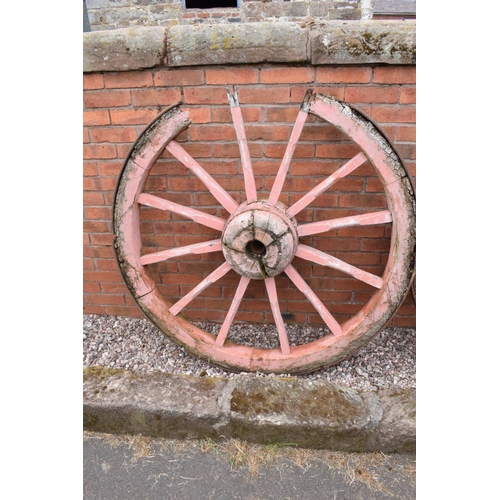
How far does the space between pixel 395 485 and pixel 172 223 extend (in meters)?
1.71

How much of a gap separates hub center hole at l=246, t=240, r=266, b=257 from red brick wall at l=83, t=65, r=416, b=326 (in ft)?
1.22

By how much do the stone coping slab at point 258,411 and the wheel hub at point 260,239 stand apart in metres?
0.56

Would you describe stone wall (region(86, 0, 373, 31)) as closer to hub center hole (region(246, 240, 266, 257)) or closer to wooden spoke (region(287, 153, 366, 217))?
wooden spoke (region(287, 153, 366, 217))

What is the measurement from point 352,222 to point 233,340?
3.41ft

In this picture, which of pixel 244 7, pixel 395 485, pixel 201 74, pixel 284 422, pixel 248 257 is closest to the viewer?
pixel 395 485

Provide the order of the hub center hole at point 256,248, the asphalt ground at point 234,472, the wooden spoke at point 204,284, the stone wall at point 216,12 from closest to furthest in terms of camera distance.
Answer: the asphalt ground at point 234,472 → the hub center hole at point 256,248 → the wooden spoke at point 204,284 → the stone wall at point 216,12

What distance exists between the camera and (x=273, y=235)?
1.68 meters

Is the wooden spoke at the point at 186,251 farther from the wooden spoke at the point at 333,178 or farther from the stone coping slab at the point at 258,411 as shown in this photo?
the stone coping slab at the point at 258,411

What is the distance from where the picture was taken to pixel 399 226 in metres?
1.69

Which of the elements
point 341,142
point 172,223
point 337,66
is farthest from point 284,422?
point 337,66

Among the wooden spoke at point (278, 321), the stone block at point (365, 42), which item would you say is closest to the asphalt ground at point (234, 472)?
the wooden spoke at point (278, 321)

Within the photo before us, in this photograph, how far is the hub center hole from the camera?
1788 millimetres

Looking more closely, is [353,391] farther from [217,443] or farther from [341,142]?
[341,142]

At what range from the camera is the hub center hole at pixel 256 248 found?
5.87ft
